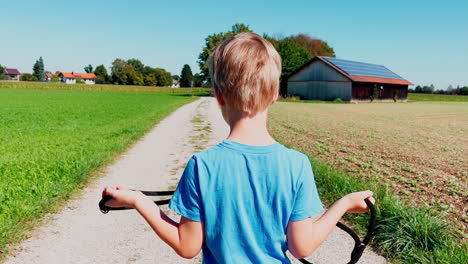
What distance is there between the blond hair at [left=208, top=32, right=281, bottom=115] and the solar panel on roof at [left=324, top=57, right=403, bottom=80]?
162 feet

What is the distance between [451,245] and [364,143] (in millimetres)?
7934

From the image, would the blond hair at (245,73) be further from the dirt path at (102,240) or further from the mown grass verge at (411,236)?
the mown grass verge at (411,236)

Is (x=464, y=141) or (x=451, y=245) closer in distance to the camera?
(x=451, y=245)

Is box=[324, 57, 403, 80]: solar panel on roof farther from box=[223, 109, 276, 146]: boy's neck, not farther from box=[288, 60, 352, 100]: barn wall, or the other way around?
box=[223, 109, 276, 146]: boy's neck

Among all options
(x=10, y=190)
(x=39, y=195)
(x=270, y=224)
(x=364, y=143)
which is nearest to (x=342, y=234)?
(x=270, y=224)

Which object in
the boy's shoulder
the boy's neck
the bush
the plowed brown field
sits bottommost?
the plowed brown field

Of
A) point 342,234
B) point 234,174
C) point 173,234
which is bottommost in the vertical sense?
point 342,234

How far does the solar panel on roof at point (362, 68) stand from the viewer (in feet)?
163

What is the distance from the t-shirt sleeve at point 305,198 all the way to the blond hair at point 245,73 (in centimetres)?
27

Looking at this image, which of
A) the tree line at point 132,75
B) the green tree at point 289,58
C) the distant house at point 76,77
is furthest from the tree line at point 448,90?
the distant house at point 76,77

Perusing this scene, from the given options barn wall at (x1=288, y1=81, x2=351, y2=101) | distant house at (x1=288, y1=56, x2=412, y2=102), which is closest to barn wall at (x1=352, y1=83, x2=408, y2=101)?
distant house at (x1=288, y1=56, x2=412, y2=102)

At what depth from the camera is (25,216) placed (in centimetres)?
437

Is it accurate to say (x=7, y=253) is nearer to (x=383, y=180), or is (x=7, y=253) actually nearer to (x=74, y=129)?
(x=383, y=180)

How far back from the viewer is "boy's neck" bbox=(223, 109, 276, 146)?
1.25 m
